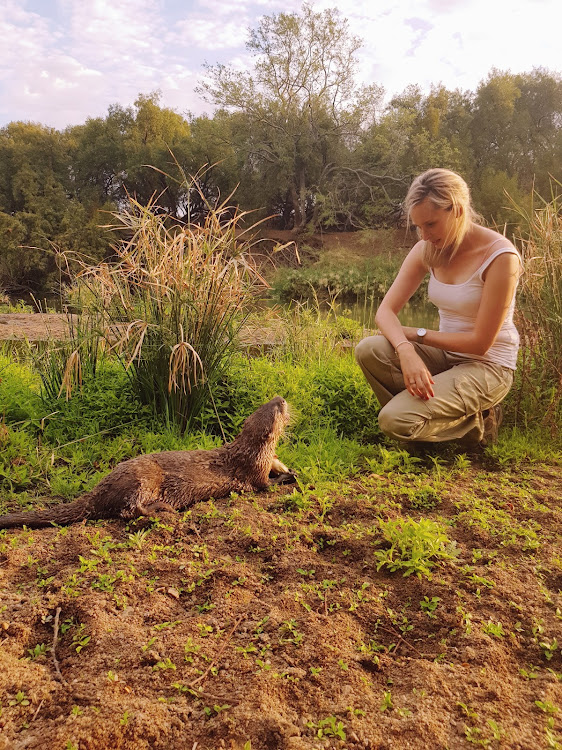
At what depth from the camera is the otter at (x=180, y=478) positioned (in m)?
2.44

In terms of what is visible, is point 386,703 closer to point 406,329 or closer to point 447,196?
point 406,329

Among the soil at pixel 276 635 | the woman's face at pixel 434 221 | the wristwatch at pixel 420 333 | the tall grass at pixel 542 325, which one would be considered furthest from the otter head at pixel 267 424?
the tall grass at pixel 542 325

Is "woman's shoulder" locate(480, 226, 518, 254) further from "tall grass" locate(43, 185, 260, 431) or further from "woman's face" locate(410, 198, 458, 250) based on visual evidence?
"tall grass" locate(43, 185, 260, 431)

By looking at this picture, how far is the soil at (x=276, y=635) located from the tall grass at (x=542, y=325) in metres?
1.38

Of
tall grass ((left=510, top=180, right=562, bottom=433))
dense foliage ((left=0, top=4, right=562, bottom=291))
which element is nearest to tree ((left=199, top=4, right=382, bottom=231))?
dense foliage ((left=0, top=4, right=562, bottom=291))

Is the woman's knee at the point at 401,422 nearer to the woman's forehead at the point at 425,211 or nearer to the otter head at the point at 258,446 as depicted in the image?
the otter head at the point at 258,446

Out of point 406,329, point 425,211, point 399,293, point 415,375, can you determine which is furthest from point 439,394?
point 425,211

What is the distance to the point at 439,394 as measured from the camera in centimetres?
315

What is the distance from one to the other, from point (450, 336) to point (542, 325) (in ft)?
3.07

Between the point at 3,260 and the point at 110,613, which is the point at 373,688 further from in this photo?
the point at 3,260

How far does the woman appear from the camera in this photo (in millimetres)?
3049

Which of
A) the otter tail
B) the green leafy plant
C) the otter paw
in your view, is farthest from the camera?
the otter paw

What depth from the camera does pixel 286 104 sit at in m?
22.1

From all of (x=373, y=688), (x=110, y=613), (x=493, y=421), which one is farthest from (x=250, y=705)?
(x=493, y=421)
